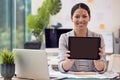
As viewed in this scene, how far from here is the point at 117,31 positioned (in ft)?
14.1

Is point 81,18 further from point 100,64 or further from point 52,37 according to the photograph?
point 52,37

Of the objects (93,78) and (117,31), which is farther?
(117,31)

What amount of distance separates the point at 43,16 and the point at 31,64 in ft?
6.70

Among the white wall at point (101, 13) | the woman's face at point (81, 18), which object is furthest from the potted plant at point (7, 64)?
the white wall at point (101, 13)

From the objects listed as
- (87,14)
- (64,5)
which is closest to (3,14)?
(64,5)

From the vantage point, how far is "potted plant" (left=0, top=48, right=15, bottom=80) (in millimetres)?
1980

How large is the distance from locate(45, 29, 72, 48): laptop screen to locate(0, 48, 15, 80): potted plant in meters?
1.86

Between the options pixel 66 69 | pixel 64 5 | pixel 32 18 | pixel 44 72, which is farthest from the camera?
pixel 64 5

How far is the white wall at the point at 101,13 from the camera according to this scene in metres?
4.29

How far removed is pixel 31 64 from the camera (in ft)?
6.42

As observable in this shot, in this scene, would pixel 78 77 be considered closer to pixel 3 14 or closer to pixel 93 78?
pixel 93 78

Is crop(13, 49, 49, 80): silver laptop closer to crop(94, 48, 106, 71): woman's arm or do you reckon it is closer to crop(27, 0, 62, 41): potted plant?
crop(94, 48, 106, 71): woman's arm

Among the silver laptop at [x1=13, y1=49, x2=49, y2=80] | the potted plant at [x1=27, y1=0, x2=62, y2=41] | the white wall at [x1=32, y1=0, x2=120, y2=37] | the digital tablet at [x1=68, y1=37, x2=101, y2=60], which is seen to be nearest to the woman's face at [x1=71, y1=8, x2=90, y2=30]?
the digital tablet at [x1=68, y1=37, x2=101, y2=60]

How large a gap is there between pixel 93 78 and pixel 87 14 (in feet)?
2.04
